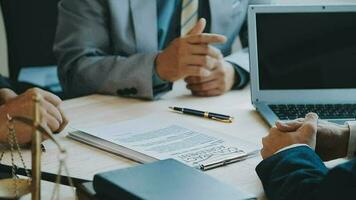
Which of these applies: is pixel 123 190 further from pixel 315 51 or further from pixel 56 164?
pixel 315 51

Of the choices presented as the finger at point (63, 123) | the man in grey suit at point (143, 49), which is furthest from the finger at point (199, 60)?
the finger at point (63, 123)

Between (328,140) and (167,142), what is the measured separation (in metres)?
0.33

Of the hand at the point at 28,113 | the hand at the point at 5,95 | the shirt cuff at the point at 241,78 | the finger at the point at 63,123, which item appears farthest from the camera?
the shirt cuff at the point at 241,78

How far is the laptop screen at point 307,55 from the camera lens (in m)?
1.65

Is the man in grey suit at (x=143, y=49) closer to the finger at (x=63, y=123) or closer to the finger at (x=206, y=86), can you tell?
the finger at (x=206, y=86)

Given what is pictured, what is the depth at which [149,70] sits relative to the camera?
1.79 metres

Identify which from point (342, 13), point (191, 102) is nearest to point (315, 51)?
point (342, 13)

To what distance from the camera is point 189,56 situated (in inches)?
68.7

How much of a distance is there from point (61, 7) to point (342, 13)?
837 millimetres

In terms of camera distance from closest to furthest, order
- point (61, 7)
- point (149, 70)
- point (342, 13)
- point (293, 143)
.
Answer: point (293, 143) → point (342, 13) → point (149, 70) → point (61, 7)

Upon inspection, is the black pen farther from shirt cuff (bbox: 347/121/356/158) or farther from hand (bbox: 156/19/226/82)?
shirt cuff (bbox: 347/121/356/158)

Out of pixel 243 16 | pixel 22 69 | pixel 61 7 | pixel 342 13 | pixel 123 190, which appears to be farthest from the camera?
pixel 22 69

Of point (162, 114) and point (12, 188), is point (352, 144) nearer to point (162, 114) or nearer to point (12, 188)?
point (162, 114)

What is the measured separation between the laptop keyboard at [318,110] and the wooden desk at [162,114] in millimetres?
57
